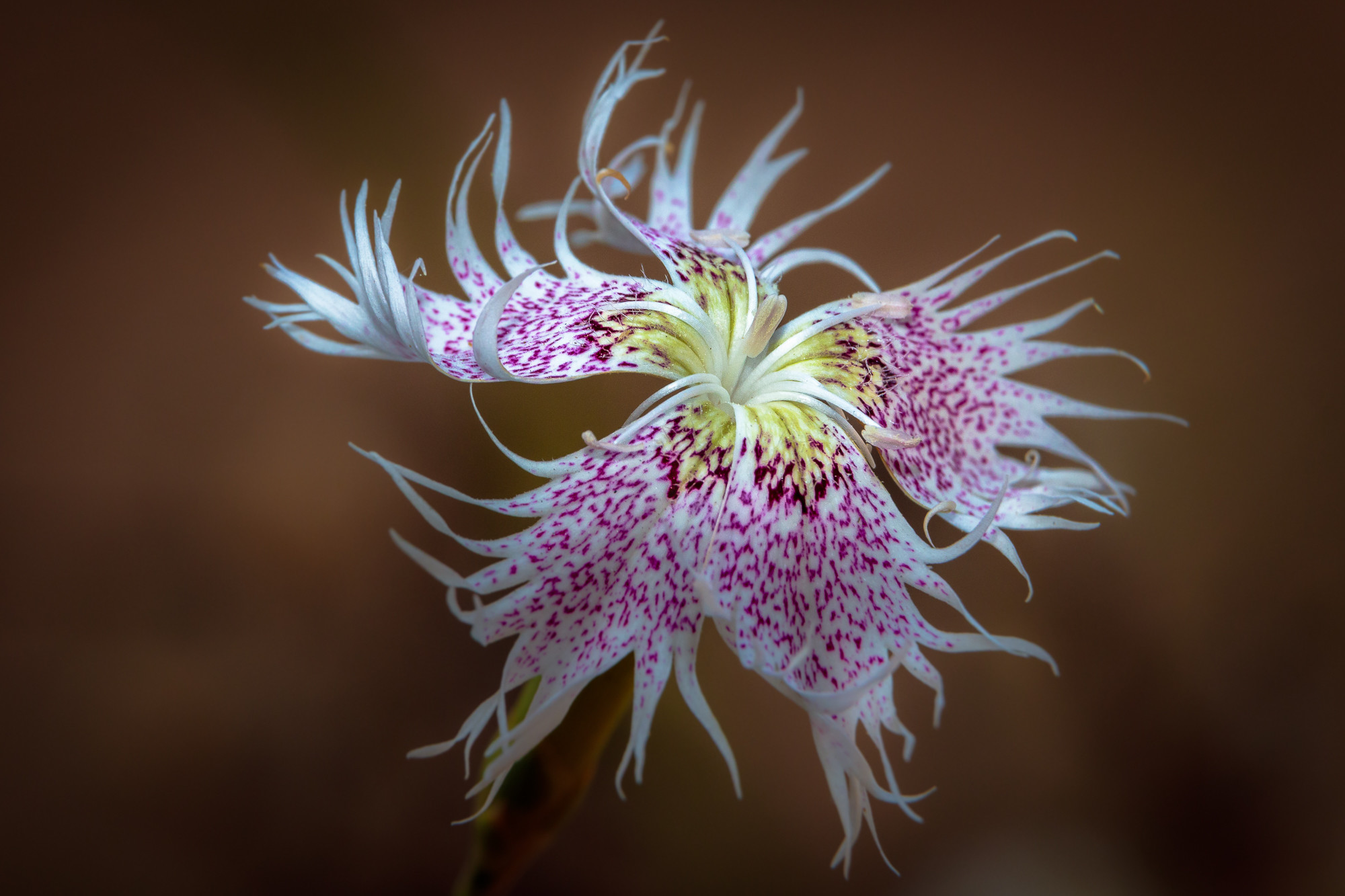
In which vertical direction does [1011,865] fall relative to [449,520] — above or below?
below

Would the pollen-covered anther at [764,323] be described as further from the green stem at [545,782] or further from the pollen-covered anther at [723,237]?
the green stem at [545,782]

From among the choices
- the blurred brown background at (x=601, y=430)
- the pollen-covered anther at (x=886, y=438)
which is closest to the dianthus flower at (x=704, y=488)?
the pollen-covered anther at (x=886, y=438)

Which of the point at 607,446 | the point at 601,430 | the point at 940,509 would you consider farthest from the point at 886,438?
the point at 601,430

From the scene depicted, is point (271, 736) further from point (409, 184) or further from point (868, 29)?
point (868, 29)

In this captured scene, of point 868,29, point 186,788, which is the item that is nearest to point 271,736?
point 186,788

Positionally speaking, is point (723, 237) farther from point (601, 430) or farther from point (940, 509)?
point (601, 430)

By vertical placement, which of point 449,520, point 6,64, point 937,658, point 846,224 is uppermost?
point 6,64
